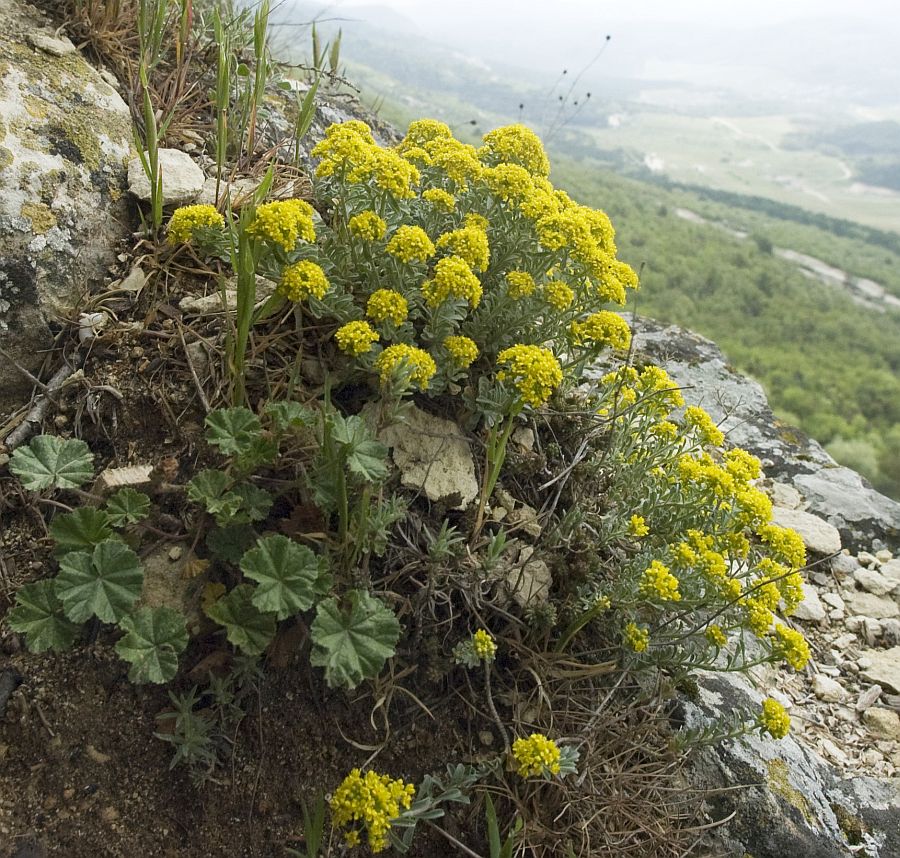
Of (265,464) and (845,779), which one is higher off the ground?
(265,464)

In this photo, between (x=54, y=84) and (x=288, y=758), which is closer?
(x=288, y=758)

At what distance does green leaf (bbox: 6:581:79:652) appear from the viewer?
2062 mm

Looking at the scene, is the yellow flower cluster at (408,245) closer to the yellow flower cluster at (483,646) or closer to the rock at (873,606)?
the yellow flower cluster at (483,646)

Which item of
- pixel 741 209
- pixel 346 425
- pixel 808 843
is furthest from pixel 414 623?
pixel 741 209

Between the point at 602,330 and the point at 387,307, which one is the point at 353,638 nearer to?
the point at 387,307

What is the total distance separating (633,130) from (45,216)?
205 meters

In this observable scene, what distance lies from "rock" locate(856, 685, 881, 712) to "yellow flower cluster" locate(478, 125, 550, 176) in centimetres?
319

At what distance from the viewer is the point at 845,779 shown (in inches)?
114

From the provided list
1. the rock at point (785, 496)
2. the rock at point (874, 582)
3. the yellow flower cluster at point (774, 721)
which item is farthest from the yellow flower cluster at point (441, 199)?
the rock at point (874, 582)

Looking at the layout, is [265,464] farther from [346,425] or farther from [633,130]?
[633,130]

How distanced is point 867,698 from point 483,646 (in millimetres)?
2392

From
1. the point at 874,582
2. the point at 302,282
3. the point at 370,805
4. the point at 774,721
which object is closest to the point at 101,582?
the point at 370,805

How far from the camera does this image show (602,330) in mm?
2695

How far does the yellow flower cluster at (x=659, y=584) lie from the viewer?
96.7 inches
